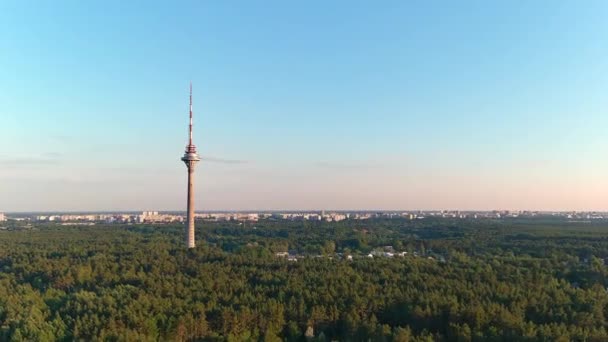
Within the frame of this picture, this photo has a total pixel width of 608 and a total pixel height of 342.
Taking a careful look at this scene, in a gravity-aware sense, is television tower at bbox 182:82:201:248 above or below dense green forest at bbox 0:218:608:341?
above

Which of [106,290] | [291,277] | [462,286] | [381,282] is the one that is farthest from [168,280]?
[462,286]

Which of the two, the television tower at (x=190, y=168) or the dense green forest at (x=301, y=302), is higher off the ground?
the television tower at (x=190, y=168)

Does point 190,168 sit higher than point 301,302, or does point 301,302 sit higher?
point 190,168

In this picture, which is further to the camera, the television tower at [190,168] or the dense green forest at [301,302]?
the television tower at [190,168]

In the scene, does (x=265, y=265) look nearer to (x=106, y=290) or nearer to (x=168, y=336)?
(x=106, y=290)

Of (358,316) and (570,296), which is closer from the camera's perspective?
(358,316)

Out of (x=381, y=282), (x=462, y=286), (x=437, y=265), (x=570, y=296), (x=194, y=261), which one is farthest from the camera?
(x=194, y=261)

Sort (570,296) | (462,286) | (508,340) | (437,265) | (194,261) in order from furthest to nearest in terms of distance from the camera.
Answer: (194,261), (437,265), (462,286), (570,296), (508,340)

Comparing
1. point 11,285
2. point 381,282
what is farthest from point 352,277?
point 11,285

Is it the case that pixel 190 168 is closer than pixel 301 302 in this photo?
No

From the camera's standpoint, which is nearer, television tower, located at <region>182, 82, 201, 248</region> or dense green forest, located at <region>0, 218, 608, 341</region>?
dense green forest, located at <region>0, 218, 608, 341</region>
